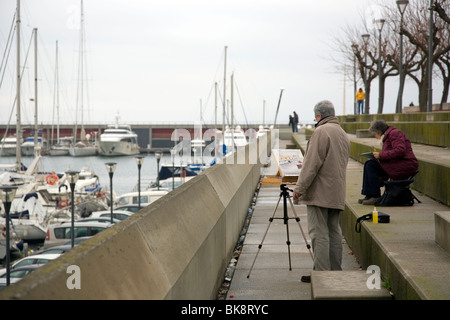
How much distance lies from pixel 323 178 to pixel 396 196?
10.4 feet

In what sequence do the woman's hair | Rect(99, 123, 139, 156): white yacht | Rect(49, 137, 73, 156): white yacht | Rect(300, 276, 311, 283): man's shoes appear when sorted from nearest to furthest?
Rect(300, 276, 311, 283): man's shoes < the woman's hair < Rect(49, 137, 73, 156): white yacht < Rect(99, 123, 139, 156): white yacht

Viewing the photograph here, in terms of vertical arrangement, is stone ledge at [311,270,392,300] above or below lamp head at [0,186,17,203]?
above

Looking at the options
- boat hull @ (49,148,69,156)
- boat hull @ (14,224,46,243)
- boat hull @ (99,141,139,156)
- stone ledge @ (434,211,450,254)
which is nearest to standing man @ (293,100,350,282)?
stone ledge @ (434,211,450,254)

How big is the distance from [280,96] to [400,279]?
7954cm

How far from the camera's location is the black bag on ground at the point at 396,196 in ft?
31.6

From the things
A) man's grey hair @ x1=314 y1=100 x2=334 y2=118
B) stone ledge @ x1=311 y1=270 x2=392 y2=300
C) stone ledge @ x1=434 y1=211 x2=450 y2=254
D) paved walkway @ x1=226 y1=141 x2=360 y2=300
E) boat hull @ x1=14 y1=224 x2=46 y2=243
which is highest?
man's grey hair @ x1=314 y1=100 x2=334 y2=118

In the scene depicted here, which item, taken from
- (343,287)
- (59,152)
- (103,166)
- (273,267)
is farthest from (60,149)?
(343,287)

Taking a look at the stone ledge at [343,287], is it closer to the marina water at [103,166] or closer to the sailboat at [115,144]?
the marina water at [103,166]

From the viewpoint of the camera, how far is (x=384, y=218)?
27.0 ft

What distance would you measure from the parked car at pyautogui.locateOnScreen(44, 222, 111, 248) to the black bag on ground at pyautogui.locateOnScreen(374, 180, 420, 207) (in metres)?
20.1

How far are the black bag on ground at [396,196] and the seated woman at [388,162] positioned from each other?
93mm

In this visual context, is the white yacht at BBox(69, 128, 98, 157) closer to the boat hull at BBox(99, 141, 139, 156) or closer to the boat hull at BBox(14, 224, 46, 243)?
the boat hull at BBox(99, 141, 139, 156)

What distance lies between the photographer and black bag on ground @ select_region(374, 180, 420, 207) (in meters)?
9.63
